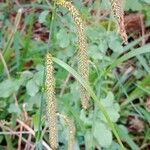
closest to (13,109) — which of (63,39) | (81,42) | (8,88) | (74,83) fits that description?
(8,88)

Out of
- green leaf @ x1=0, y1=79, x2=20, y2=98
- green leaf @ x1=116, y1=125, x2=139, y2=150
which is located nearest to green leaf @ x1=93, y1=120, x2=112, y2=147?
green leaf @ x1=116, y1=125, x2=139, y2=150

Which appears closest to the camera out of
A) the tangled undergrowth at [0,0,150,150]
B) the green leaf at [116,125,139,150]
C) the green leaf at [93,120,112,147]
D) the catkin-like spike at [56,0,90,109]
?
the catkin-like spike at [56,0,90,109]

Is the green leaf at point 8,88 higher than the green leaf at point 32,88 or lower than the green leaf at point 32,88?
lower

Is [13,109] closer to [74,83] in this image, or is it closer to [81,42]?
[74,83]

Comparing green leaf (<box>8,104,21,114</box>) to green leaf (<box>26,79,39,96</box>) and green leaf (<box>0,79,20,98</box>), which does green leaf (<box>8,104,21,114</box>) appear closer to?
green leaf (<box>0,79,20,98</box>)

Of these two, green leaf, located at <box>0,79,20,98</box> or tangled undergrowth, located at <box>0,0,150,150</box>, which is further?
green leaf, located at <box>0,79,20,98</box>

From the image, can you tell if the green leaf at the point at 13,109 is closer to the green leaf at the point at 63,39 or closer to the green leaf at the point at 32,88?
the green leaf at the point at 32,88

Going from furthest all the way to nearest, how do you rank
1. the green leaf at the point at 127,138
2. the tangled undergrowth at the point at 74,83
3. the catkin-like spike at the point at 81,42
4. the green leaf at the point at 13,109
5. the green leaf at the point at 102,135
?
the green leaf at the point at 13,109, the green leaf at the point at 127,138, the green leaf at the point at 102,135, the tangled undergrowth at the point at 74,83, the catkin-like spike at the point at 81,42

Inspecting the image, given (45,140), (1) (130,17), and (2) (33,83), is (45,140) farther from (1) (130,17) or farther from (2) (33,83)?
(1) (130,17)

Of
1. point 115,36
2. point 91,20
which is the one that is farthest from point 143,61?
point 115,36

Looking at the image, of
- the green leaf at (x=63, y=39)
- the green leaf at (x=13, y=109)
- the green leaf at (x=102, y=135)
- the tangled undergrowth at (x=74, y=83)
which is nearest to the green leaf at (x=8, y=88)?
the tangled undergrowth at (x=74, y=83)

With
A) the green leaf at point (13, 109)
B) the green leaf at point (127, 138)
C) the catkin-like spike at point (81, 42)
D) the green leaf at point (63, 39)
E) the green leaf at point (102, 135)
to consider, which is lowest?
the green leaf at point (127, 138)
